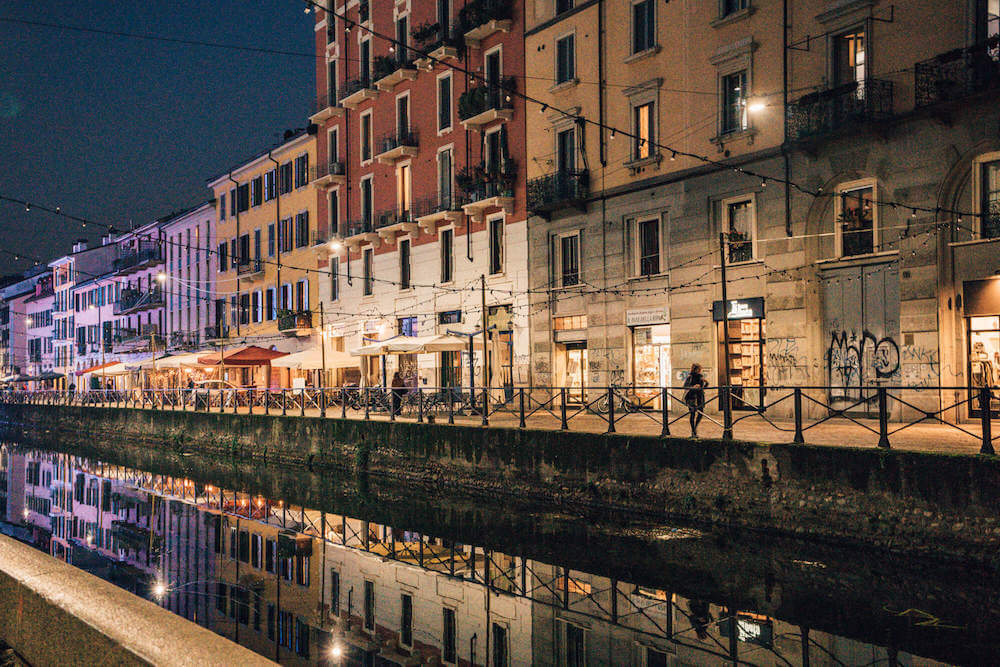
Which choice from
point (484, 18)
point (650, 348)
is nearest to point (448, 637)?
point (650, 348)

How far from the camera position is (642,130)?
83.9 ft

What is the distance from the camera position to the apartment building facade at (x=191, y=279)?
52.2 meters

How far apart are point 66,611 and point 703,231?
2093 centimetres

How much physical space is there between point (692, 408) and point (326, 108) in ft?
96.7

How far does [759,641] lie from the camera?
9.09 m

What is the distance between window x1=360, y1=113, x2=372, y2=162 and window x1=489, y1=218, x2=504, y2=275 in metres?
9.59

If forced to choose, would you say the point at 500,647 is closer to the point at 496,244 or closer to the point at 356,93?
the point at 496,244

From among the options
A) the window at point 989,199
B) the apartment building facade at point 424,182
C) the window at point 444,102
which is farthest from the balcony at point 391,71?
the window at point 989,199

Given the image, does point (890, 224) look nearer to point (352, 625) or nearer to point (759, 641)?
point (759, 641)

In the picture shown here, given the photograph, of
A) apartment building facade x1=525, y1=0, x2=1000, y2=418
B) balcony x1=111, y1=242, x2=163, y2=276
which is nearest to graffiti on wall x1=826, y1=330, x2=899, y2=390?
apartment building facade x1=525, y1=0, x2=1000, y2=418

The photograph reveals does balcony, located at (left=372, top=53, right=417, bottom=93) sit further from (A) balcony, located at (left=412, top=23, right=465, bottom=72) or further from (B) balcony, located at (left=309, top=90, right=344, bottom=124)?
(B) balcony, located at (left=309, top=90, right=344, bottom=124)

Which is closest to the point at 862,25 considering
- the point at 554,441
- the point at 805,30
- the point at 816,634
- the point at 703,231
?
the point at 805,30

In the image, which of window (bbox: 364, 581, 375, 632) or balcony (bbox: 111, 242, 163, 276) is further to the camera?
balcony (bbox: 111, 242, 163, 276)

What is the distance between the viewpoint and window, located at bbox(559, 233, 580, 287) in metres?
27.7
